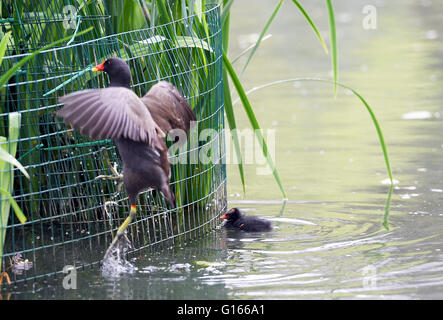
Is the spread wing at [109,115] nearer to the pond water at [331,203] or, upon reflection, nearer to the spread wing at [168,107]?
the spread wing at [168,107]

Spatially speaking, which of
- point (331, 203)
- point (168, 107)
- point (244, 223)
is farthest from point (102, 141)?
point (331, 203)

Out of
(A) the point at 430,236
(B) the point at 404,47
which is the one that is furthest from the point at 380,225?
(B) the point at 404,47

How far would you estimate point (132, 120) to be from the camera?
4.39 metres

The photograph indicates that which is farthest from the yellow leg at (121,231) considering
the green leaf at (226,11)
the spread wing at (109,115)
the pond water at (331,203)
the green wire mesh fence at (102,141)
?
the green leaf at (226,11)

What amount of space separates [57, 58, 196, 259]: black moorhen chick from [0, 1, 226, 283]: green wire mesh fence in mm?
348

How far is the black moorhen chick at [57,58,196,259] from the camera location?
166 inches

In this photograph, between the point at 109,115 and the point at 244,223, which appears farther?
the point at 244,223

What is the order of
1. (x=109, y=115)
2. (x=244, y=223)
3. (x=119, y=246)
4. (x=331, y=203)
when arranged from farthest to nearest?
(x=331, y=203)
(x=244, y=223)
(x=119, y=246)
(x=109, y=115)

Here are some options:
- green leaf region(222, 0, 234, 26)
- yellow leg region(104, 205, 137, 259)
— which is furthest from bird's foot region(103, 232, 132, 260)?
green leaf region(222, 0, 234, 26)

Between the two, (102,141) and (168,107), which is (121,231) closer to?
(102,141)

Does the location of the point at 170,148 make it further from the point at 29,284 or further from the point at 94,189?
the point at 29,284

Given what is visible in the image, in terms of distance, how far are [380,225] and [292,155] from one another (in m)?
2.18

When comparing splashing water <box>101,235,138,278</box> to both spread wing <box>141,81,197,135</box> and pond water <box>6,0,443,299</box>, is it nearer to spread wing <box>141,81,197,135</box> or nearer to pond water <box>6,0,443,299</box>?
pond water <box>6,0,443,299</box>

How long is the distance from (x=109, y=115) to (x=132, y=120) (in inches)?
6.4
